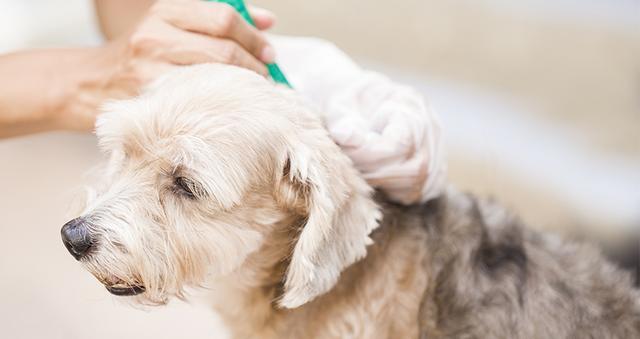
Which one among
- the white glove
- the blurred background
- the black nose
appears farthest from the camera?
the blurred background

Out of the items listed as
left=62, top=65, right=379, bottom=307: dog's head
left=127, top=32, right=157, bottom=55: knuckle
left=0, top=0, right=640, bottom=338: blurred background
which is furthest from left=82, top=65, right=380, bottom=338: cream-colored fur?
left=0, top=0, right=640, bottom=338: blurred background

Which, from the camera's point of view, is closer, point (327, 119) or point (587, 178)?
point (327, 119)

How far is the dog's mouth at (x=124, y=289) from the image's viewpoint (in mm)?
895

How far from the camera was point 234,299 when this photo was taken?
1.13m

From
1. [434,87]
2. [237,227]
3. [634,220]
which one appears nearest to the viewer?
[237,227]

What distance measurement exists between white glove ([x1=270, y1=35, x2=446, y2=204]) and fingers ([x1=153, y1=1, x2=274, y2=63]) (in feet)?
0.43

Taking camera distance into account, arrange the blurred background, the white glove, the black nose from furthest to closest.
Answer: the blurred background → the white glove → the black nose

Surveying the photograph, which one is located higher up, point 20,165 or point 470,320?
point 470,320

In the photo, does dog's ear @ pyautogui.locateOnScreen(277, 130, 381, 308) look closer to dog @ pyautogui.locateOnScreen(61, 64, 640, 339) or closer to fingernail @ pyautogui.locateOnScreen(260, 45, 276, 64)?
dog @ pyautogui.locateOnScreen(61, 64, 640, 339)

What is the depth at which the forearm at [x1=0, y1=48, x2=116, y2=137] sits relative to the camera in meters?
1.15

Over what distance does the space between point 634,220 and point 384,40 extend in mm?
906

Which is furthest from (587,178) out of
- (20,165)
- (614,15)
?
(20,165)

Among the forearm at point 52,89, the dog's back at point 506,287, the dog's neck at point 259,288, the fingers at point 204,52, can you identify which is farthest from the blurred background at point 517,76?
the dog's neck at point 259,288

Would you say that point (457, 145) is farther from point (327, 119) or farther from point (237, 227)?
point (237, 227)
